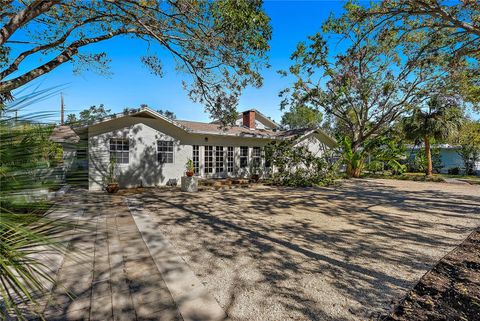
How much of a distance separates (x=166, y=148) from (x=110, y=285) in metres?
10.8

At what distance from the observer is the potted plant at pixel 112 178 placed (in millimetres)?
10759

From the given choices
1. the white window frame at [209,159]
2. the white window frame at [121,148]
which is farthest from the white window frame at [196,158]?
the white window frame at [121,148]

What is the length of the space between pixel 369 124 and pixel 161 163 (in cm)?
1871

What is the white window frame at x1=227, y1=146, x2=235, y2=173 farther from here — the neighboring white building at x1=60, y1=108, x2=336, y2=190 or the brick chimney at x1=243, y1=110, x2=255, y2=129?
the brick chimney at x1=243, y1=110, x2=255, y2=129

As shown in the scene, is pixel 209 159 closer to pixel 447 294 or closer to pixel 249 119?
pixel 249 119

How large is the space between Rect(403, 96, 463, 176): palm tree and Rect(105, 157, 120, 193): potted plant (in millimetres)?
20531

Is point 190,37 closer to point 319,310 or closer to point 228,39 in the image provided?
point 228,39

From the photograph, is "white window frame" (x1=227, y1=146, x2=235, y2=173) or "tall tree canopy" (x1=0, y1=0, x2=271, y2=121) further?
"white window frame" (x1=227, y1=146, x2=235, y2=173)

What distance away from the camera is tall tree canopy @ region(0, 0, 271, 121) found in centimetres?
659

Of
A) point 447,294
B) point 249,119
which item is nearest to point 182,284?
point 447,294

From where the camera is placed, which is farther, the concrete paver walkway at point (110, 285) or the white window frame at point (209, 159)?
the white window frame at point (209, 159)

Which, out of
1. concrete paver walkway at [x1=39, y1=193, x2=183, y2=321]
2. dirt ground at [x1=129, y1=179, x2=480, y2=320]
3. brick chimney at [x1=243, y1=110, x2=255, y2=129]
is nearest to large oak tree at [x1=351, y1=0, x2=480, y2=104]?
dirt ground at [x1=129, y1=179, x2=480, y2=320]

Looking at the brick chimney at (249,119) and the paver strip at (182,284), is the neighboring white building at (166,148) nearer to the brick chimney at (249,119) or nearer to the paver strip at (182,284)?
the brick chimney at (249,119)

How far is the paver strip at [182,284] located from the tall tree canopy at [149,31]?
18.8 feet
